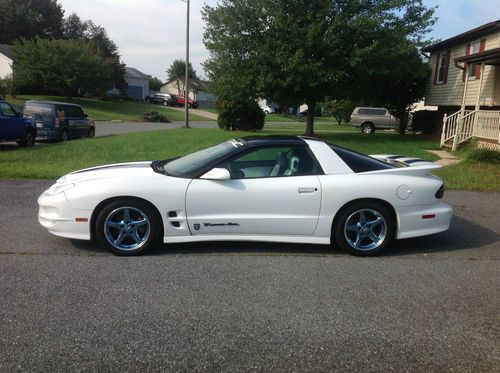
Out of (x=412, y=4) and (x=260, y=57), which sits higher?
(x=412, y=4)

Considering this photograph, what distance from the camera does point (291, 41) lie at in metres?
18.8

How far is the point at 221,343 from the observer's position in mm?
3197

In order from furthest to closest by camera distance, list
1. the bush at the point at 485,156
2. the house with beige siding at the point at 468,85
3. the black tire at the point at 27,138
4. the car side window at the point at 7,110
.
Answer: the house with beige siding at the point at 468,85
the black tire at the point at 27,138
the car side window at the point at 7,110
the bush at the point at 485,156

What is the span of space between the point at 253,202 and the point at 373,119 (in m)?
29.3

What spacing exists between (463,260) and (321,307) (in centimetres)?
219

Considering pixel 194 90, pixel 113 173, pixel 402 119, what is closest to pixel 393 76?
pixel 402 119

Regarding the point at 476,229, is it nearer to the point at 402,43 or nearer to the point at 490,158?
the point at 490,158

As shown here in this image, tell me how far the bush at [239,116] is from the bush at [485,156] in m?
14.9

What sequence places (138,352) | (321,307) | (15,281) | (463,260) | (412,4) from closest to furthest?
(138,352) < (321,307) < (15,281) < (463,260) < (412,4)

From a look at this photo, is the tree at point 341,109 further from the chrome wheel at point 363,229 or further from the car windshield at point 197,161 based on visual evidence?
the chrome wheel at point 363,229

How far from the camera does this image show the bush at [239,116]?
86.3ft

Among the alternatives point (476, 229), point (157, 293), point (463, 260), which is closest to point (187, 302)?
point (157, 293)

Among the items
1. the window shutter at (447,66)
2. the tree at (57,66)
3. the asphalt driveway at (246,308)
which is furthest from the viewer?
the tree at (57,66)

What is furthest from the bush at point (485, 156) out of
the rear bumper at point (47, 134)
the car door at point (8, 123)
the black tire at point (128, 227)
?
the rear bumper at point (47, 134)
